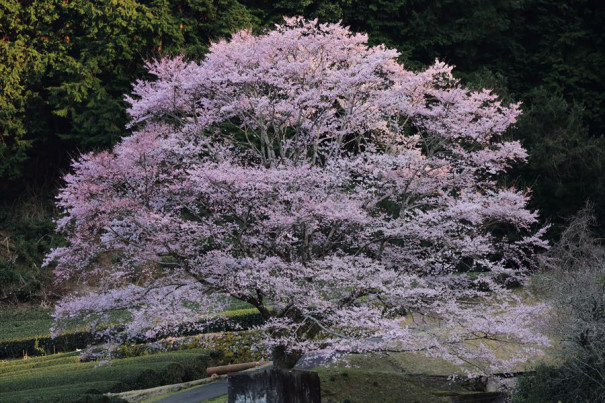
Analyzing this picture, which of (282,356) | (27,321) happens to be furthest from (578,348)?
(27,321)

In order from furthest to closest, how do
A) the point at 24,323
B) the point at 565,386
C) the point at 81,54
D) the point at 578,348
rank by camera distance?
the point at 81,54 → the point at 24,323 → the point at 565,386 → the point at 578,348

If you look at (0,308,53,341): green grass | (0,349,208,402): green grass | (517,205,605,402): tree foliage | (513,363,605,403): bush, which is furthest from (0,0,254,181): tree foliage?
(513,363,605,403): bush

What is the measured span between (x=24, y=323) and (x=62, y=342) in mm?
3420

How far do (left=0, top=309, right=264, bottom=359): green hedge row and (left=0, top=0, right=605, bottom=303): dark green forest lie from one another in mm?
5668

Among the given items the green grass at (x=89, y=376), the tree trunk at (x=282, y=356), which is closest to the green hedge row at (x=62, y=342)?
the green grass at (x=89, y=376)

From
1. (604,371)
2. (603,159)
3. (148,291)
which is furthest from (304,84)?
(603,159)

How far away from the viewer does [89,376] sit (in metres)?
14.0

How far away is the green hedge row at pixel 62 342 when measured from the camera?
19.8 m

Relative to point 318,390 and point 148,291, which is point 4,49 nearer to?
point 148,291

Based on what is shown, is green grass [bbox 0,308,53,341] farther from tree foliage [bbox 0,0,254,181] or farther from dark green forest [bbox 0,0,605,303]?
tree foliage [bbox 0,0,254,181]

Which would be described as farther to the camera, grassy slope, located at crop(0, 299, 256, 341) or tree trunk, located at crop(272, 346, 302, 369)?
grassy slope, located at crop(0, 299, 256, 341)

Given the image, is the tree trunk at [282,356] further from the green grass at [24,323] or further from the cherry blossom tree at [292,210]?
the green grass at [24,323]

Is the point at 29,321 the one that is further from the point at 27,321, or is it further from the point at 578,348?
the point at 578,348

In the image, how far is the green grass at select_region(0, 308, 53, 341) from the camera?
2075cm
